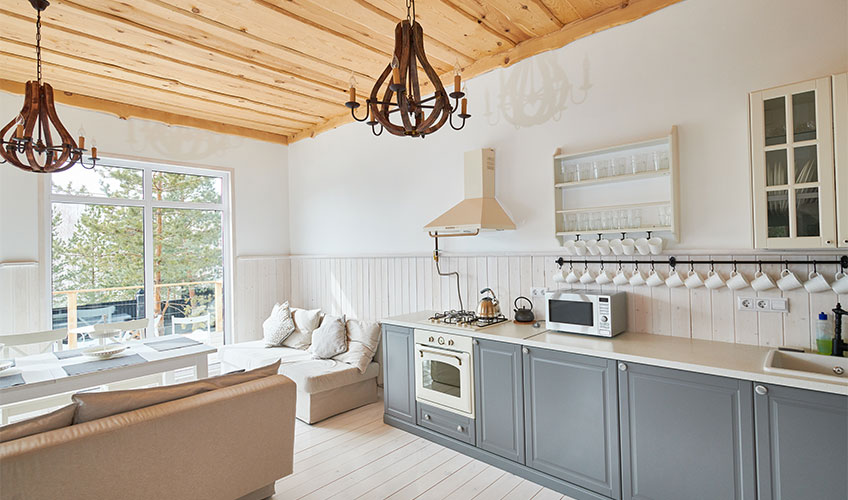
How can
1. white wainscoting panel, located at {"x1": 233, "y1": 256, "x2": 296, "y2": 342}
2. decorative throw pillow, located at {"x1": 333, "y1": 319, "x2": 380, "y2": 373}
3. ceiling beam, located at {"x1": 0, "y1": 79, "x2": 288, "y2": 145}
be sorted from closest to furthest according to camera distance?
Result: decorative throw pillow, located at {"x1": 333, "y1": 319, "x2": 380, "y2": 373}
ceiling beam, located at {"x1": 0, "y1": 79, "x2": 288, "y2": 145}
white wainscoting panel, located at {"x1": 233, "y1": 256, "x2": 296, "y2": 342}

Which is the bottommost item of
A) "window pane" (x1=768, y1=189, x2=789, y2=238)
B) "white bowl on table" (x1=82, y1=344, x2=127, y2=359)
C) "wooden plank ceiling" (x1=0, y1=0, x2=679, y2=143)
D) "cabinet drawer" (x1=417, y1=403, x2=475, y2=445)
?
"cabinet drawer" (x1=417, y1=403, x2=475, y2=445)

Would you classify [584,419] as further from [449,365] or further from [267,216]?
[267,216]

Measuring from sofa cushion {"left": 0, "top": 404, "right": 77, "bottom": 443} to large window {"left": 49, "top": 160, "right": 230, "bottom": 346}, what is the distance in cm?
294

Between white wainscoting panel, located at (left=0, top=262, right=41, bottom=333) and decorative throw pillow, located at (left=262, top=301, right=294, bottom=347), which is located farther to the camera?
decorative throw pillow, located at (left=262, top=301, right=294, bottom=347)

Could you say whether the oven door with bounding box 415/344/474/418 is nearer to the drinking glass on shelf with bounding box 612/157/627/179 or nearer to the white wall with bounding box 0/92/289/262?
the drinking glass on shelf with bounding box 612/157/627/179

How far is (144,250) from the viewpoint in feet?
15.5

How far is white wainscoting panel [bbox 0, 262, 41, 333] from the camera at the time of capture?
12.3ft

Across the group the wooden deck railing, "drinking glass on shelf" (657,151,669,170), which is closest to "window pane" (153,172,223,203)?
the wooden deck railing

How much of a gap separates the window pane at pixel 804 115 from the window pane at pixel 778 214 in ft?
0.91

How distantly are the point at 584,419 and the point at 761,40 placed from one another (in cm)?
237

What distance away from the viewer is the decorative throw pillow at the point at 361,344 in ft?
12.9

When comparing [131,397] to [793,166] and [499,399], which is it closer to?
[499,399]

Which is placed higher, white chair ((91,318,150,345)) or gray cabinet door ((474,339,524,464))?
white chair ((91,318,150,345))

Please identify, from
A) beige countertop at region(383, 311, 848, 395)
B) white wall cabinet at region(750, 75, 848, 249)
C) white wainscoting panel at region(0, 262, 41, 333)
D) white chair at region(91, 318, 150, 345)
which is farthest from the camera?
white wainscoting panel at region(0, 262, 41, 333)
